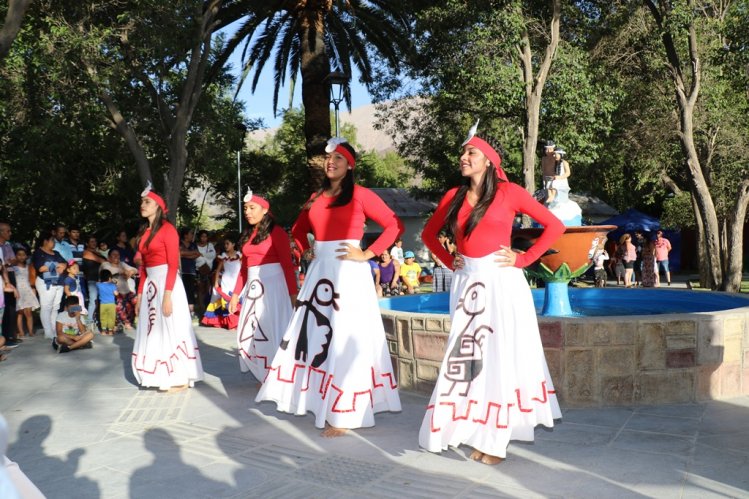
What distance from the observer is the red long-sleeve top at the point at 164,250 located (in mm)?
6988

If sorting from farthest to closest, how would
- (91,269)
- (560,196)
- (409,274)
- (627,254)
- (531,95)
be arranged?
1. (627,254)
2. (409,274)
3. (531,95)
4. (91,269)
5. (560,196)

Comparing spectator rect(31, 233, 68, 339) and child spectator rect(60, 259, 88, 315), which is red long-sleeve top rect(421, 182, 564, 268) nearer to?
child spectator rect(60, 259, 88, 315)

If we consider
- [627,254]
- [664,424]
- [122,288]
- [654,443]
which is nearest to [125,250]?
[122,288]

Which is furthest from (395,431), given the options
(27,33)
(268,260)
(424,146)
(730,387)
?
(424,146)

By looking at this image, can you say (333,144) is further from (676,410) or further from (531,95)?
(531,95)

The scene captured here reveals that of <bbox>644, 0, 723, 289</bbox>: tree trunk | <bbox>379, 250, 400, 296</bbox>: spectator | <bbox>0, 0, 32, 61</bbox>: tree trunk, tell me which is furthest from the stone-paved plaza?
<bbox>644, 0, 723, 289</bbox>: tree trunk

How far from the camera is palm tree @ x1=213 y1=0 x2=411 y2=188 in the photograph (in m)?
16.7

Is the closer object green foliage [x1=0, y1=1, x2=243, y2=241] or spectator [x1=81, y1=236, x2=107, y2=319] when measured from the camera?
spectator [x1=81, y1=236, x2=107, y2=319]

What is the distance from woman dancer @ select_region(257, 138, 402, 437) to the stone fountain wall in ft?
5.18

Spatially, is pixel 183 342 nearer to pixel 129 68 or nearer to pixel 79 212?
pixel 129 68

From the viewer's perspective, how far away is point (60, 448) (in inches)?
→ 205

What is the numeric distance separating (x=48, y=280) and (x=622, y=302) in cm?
908

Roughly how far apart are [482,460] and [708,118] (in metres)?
20.5

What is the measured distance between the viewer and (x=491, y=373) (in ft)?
14.8
